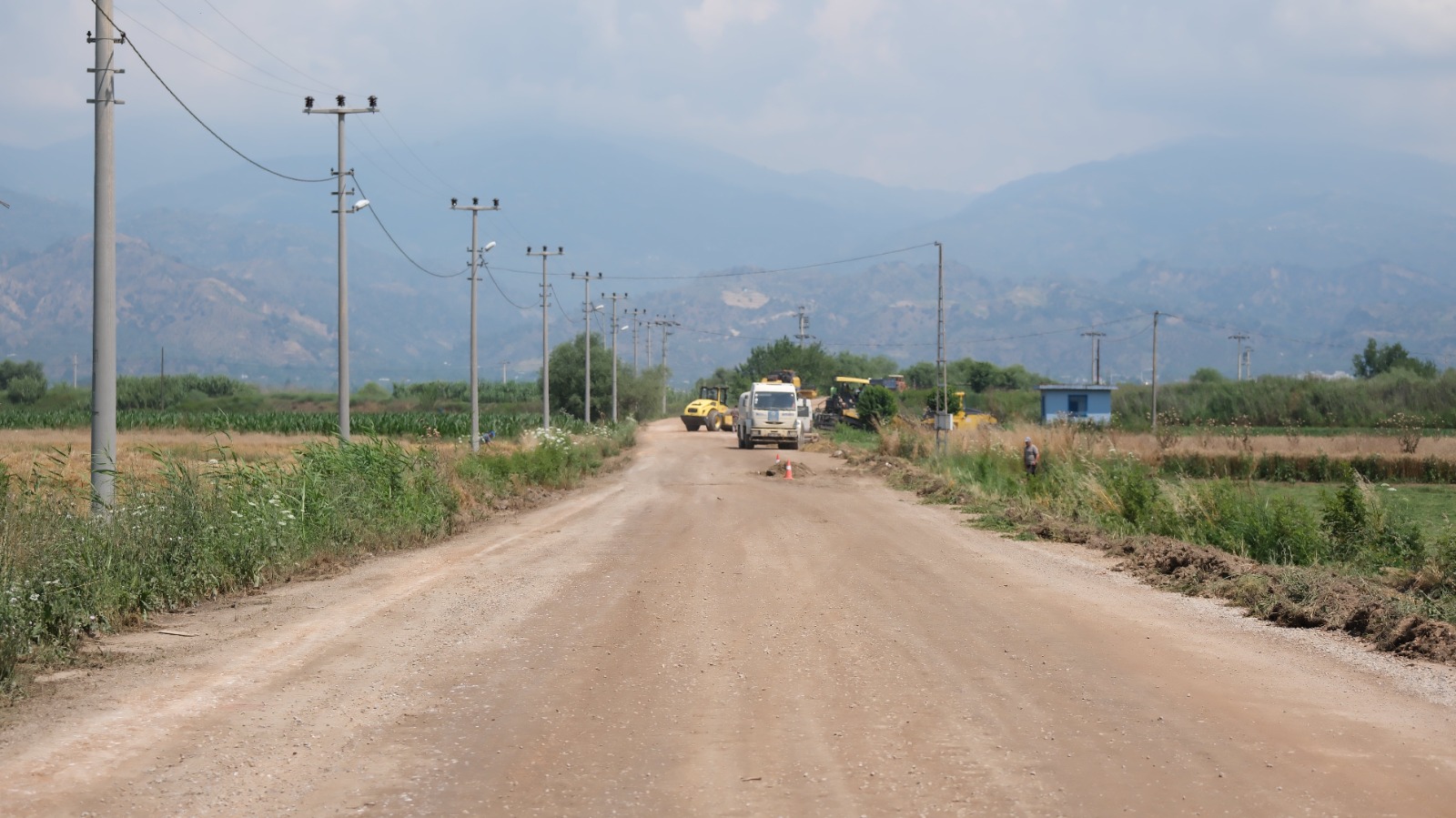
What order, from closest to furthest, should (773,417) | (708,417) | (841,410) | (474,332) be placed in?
(474,332) < (773,417) < (841,410) < (708,417)

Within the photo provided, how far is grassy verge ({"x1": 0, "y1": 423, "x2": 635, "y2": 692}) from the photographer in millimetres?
9969

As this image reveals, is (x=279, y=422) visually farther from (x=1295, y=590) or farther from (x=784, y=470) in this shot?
(x=1295, y=590)

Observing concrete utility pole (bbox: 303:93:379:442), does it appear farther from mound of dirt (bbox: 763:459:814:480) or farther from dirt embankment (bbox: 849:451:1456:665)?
dirt embankment (bbox: 849:451:1456:665)

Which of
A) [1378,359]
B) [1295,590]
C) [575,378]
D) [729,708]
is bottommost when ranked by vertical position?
[729,708]

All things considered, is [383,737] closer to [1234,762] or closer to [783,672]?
[783,672]

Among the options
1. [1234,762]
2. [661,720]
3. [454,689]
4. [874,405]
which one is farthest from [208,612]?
[874,405]

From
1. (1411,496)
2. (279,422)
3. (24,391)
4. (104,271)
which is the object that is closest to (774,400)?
(1411,496)

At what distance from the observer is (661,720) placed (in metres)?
7.90

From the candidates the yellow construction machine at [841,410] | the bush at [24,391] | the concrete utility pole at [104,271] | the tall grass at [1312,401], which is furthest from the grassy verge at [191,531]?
the bush at [24,391]

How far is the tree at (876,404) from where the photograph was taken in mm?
68438

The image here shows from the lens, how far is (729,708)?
825 centimetres

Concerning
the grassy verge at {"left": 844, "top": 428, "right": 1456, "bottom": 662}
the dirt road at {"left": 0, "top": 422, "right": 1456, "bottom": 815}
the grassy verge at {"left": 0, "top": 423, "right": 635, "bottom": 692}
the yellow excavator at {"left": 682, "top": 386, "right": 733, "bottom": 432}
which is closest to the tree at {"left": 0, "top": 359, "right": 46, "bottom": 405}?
the yellow excavator at {"left": 682, "top": 386, "right": 733, "bottom": 432}

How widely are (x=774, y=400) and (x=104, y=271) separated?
130 feet

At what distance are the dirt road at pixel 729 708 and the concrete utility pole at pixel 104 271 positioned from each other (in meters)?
2.55
